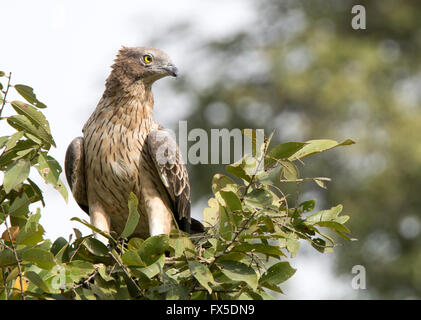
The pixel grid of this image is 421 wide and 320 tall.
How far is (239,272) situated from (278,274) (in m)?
0.30

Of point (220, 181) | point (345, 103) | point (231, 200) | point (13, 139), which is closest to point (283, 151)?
point (231, 200)

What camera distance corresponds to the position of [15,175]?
406 cm

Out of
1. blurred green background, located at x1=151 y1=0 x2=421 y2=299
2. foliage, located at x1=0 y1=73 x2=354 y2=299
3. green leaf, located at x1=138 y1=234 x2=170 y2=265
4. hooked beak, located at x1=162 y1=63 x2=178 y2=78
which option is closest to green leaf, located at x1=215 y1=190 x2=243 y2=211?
foliage, located at x1=0 y1=73 x2=354 y2=299

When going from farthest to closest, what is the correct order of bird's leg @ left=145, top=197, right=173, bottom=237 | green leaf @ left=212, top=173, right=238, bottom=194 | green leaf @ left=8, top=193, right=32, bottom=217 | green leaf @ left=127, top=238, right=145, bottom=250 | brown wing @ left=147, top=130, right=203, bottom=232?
1. brown wing @ left=147, top=130, right=203, bottom=232
2. bird's leg @ left=145, top=197, right=173, bottom=237
3. green leaf @ left=212, top=173, right=238, bottom=194
4. green leaf @ left=8, top=193, right=32, bottom=217
5. green leaf @ left=127, top=238, right=145, bottom=250

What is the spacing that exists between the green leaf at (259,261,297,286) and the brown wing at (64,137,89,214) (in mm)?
2488

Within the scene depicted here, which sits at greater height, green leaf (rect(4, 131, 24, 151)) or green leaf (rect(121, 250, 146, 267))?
green leaf (rect(4, 131, 24, 151))

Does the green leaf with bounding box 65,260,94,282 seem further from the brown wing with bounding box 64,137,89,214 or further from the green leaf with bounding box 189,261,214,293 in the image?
the brown wing with bounding box 64,137,89,214

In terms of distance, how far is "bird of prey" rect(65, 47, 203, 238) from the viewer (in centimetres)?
597

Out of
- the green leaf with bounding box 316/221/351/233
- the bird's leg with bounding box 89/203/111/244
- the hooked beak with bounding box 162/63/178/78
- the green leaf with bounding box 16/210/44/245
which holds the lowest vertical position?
the green leaf with bounding box 16/210/44/245

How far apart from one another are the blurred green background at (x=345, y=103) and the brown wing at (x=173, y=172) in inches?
435

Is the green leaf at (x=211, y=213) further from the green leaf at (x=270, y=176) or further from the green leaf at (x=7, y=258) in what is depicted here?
the green leaf at (x=7, y=258)

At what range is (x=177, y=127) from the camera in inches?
768
